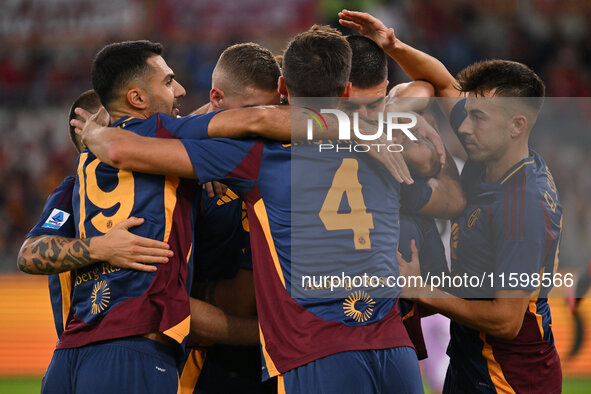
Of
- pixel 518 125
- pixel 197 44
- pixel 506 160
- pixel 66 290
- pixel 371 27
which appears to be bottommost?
pixel 66 290

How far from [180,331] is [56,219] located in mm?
980

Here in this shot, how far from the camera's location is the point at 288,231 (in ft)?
12.1

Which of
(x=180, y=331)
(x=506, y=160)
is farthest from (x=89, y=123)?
(x=506, y=160)

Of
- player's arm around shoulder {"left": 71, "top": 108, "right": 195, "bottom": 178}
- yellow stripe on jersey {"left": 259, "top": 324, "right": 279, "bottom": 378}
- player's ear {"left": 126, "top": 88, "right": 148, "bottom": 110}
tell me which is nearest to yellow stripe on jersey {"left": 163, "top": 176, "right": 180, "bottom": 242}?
player's arm around shoulder {"left": 71, "top": 108, "right": 195, "bottom": 178}

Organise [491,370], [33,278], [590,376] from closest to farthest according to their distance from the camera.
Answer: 1. [491,370]
2. [590,376]
3. [33,278]

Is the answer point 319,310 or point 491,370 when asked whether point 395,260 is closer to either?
point 319,310

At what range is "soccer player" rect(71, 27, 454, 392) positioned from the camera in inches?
140

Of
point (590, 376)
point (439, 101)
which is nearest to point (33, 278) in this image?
point (590, 376)

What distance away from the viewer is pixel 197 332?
4.25m

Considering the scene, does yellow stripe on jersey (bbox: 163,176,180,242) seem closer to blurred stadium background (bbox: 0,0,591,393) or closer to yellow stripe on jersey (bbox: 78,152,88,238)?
yellow stripe on jersey (bbox: 78,152,88,238)

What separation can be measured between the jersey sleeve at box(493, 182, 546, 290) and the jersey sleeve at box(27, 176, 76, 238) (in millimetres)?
2458

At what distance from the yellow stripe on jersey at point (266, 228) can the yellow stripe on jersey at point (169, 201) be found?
1.47ft

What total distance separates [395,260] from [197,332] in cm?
123

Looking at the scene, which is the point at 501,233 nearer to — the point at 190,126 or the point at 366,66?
the point at 366,66
